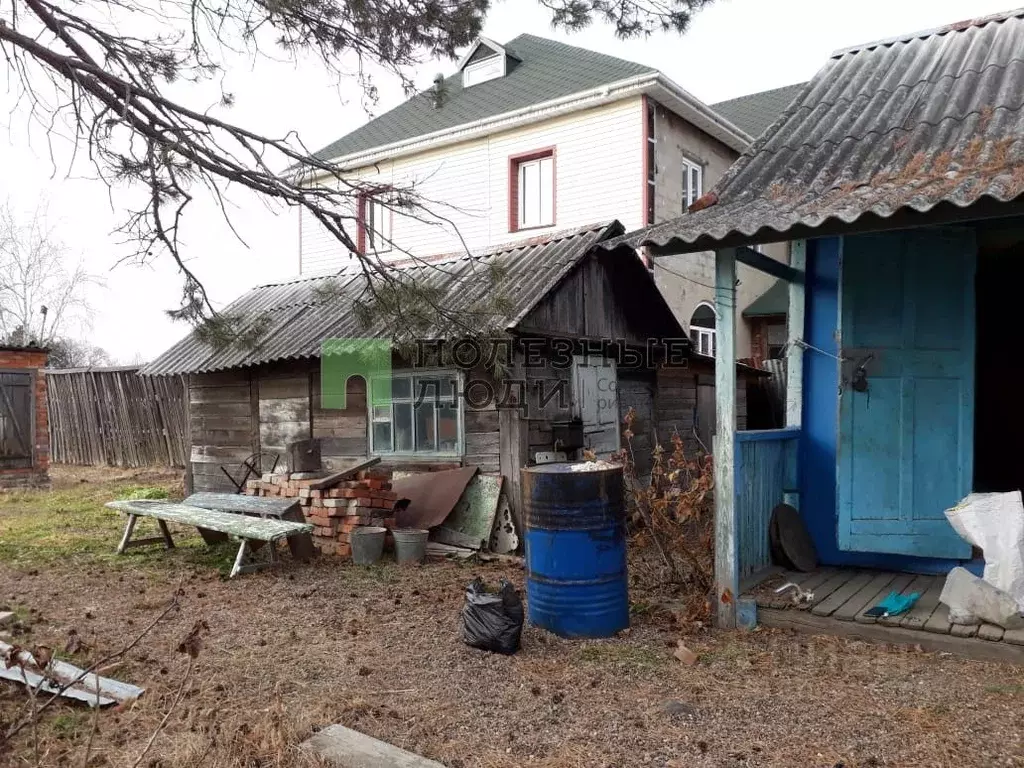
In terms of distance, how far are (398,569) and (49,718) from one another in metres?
3.65

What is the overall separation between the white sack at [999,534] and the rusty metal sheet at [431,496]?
480 centimetres

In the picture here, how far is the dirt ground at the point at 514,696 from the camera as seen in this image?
132 inches

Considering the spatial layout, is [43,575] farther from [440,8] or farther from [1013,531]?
[1013,531]

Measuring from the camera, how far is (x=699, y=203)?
5.20 m

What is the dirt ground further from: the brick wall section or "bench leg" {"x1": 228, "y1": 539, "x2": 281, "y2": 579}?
the brick wall section

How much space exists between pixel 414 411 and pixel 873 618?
17.9 ft

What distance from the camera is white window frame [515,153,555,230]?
14508 millimetres

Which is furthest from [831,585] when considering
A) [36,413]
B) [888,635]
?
[36,413]

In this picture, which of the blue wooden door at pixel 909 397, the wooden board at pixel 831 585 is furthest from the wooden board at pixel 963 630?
the blue wooden door at pixel 909 397

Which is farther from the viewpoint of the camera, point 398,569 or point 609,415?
point 609,415

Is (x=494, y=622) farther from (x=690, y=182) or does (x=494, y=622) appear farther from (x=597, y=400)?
(x=690, y=182)

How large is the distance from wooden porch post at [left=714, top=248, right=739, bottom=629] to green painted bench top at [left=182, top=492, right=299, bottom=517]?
4635 millimetres

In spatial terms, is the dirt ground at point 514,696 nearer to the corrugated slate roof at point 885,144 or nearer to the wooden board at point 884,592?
the wooden board at point 884,592

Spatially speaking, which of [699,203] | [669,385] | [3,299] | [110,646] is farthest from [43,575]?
Answer: [3,299]
